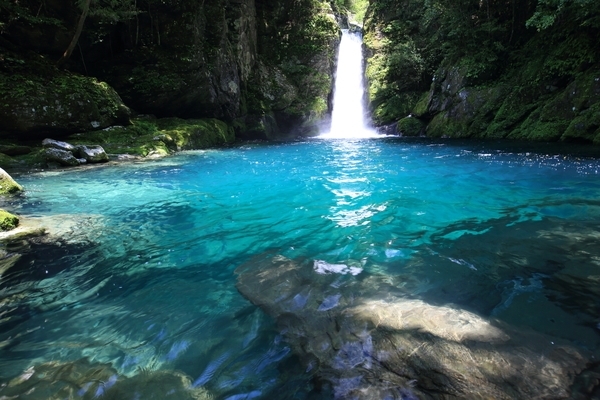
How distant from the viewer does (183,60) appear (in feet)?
59.8

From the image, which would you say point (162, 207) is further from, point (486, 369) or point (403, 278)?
point (486, 369)

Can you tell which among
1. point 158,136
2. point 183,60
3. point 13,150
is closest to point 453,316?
point 13,150

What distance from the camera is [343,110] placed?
86.9ft

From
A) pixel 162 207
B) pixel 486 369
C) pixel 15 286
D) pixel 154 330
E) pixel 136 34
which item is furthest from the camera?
pixel 136 34

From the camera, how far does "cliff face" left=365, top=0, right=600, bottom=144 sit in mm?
14383

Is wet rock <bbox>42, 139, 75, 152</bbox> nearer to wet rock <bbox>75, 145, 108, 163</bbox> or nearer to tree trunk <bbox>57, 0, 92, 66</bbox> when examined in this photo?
wet rock <bbox>75, 145, 108, 163</bbox>

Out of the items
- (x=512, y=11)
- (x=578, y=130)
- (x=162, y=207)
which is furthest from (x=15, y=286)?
(x=512, y=11)

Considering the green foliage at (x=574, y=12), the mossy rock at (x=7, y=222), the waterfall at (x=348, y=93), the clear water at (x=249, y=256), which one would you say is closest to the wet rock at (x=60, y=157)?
the clear water at (x=249, y=256)

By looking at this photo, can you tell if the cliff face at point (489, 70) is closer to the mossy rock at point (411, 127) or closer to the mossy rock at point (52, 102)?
the mossy rock at point (411, 127)

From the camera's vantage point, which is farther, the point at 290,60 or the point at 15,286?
the point at 290,60

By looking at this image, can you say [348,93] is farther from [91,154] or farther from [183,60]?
[91,154]

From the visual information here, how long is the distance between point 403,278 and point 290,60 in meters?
25.3

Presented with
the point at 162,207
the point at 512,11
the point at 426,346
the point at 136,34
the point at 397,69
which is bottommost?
the point at 162,207

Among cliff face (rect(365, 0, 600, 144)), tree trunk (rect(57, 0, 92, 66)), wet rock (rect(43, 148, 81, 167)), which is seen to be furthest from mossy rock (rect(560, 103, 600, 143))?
tree trunk (rect(57, 0, 92, 66))
